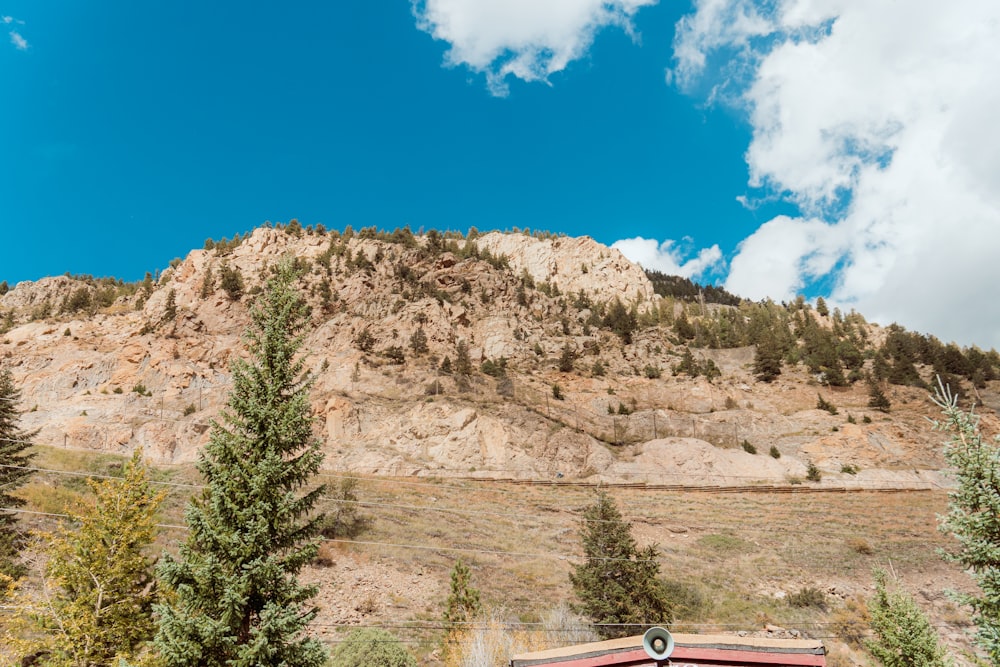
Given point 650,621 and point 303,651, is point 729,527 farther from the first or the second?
point 303,651

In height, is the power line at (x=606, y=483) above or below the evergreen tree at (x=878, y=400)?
below

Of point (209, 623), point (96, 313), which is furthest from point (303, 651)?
point (96, 313)

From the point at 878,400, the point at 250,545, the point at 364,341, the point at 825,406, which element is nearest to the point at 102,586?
the point at 250,545

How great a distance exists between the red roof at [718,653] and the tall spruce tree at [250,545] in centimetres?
568

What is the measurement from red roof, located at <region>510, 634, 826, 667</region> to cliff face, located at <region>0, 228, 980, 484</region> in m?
36.2

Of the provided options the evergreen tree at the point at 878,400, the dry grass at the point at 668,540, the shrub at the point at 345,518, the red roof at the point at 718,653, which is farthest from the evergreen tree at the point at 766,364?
the red roof at the point at 718,653

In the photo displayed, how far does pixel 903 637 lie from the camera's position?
57.2 ft

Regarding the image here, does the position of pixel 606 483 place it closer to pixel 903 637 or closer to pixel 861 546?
pixel 861 546

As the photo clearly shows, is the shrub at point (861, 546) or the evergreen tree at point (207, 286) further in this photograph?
the evergreen tree at point (207, 286)

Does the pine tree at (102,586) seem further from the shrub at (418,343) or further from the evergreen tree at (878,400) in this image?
the evergreen tree at (878,400)

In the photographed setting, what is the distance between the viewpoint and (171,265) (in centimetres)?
A: 8681

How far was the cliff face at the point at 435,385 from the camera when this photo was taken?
47844mm

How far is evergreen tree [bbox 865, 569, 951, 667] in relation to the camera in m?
17.2

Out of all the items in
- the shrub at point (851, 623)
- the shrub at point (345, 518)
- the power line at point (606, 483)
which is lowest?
the shrub at point (851, 623)
